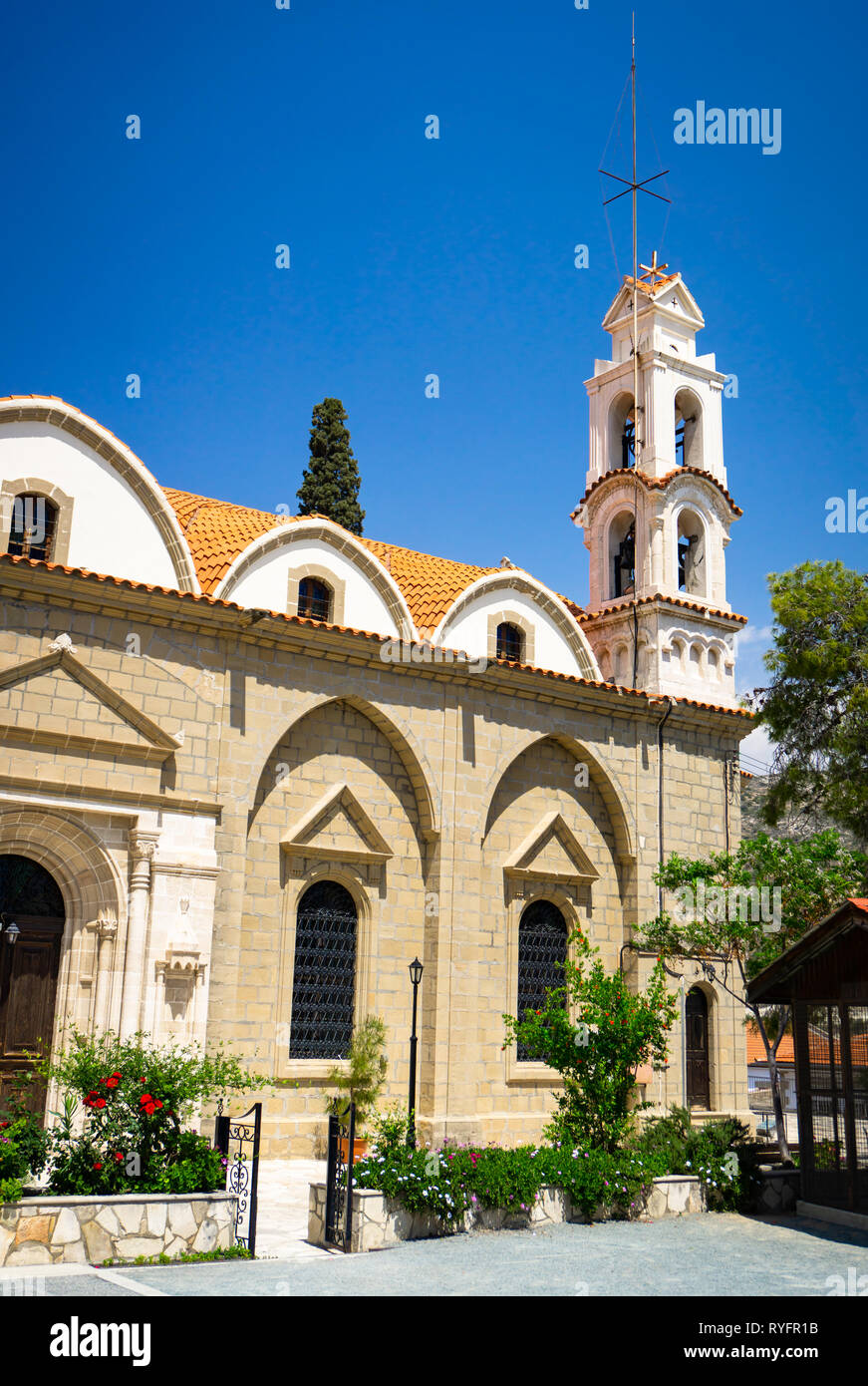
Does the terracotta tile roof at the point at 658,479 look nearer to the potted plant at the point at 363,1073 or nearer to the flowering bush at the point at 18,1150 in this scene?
the potted plant at the point at 363,1073

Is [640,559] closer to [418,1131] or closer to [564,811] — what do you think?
[564,811]

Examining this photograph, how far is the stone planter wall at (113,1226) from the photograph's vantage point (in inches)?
405

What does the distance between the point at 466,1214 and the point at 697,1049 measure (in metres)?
10.2

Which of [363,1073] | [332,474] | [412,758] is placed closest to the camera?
[363,1073]

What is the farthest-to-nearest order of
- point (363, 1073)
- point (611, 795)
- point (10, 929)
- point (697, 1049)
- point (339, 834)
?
point (611, 795) → point (697, 1049) → point (339, 834) → point (363, 1073) → point (10, 929)

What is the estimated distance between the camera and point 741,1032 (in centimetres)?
2241

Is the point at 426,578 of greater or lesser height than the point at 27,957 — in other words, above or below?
above

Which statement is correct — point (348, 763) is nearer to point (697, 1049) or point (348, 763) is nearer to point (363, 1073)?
point (363, 1073)

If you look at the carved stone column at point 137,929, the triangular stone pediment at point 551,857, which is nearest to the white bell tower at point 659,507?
the triangular stone pediment at point 551,857

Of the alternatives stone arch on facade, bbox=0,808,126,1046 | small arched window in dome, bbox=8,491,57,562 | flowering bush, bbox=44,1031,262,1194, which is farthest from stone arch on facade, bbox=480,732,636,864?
flowering bush, bbox=44,1031,262,1194

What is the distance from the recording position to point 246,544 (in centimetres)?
1912

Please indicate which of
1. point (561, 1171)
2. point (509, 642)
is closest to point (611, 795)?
point (509, 642)

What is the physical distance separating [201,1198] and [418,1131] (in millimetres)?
7417

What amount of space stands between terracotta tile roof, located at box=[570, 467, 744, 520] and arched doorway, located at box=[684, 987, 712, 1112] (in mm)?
10123
